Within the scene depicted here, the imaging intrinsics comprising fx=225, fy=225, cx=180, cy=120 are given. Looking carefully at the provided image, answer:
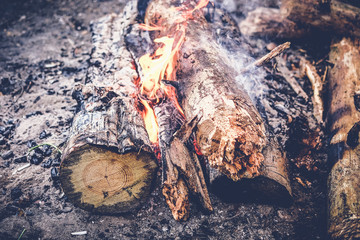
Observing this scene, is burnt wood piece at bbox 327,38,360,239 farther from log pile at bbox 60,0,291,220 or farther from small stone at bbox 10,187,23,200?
small stone at bbox 10,187,23,200

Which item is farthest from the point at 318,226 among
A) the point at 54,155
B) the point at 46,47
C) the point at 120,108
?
the point at 46,47

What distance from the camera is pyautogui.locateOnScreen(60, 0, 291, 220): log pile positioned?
2.16 metres

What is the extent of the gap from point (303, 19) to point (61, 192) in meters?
5.33

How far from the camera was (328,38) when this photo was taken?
14.9ft

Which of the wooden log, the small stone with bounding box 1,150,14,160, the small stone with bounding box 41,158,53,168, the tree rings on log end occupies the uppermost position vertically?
the wooden log

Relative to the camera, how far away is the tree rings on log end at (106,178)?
7.35 feet

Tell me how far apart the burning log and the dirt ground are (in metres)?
0.54

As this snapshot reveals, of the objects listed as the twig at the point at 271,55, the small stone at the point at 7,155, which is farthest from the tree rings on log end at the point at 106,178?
the twig at the point at 271,55

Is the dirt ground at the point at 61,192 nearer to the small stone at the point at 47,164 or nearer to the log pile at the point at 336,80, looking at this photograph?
the small stone at the point at 47,164

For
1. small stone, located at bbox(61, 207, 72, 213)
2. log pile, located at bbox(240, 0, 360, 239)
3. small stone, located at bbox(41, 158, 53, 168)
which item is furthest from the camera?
small stone, located at bbox(41, 158, 53, 168)

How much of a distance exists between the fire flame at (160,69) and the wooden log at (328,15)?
2457 millimetres

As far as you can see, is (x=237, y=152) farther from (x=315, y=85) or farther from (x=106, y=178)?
(x=315, y=85)

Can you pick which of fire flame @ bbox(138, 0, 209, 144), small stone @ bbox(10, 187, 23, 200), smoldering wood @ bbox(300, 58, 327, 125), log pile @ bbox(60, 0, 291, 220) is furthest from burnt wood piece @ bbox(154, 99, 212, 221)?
smoldering wood @ bbox(300, 58, 327, 125)

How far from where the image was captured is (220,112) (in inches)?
90.9
